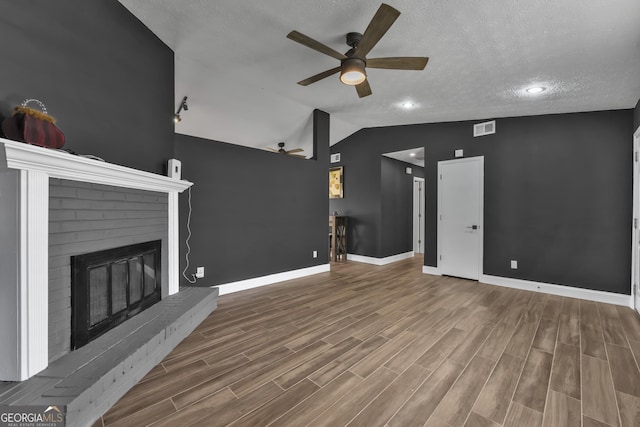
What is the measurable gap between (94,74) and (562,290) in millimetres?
5782

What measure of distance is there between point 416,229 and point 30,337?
6.99m

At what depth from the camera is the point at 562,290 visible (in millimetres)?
3975

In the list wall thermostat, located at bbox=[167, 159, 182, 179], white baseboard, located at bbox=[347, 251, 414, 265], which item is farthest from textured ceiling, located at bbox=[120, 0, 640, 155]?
white baseboard, located at bbox=[347, 251, 414, 265]

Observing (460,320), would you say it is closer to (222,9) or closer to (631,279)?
(631,279)

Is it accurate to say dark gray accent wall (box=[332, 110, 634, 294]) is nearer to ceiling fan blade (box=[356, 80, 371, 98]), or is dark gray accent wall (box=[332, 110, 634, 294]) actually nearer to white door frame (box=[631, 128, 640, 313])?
white door frame (box=[631, 128, 640, 313])

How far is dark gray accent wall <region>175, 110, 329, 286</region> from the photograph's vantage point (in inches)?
141

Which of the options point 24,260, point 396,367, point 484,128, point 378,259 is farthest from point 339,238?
point 24,260

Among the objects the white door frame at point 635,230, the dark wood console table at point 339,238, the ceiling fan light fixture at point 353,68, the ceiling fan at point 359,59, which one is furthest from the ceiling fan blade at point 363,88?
the dark wood console table at point 339,238

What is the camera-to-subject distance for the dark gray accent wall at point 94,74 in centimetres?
165

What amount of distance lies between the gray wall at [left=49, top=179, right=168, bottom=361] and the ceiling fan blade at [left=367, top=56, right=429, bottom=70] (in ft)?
7.82

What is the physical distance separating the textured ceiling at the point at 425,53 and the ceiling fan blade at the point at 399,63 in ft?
0.76

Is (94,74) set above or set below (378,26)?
below

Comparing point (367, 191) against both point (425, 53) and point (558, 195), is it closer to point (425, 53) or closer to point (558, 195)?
point (558, 195)

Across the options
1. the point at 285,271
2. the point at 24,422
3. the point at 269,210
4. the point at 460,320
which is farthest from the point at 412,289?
the point at 24,422
